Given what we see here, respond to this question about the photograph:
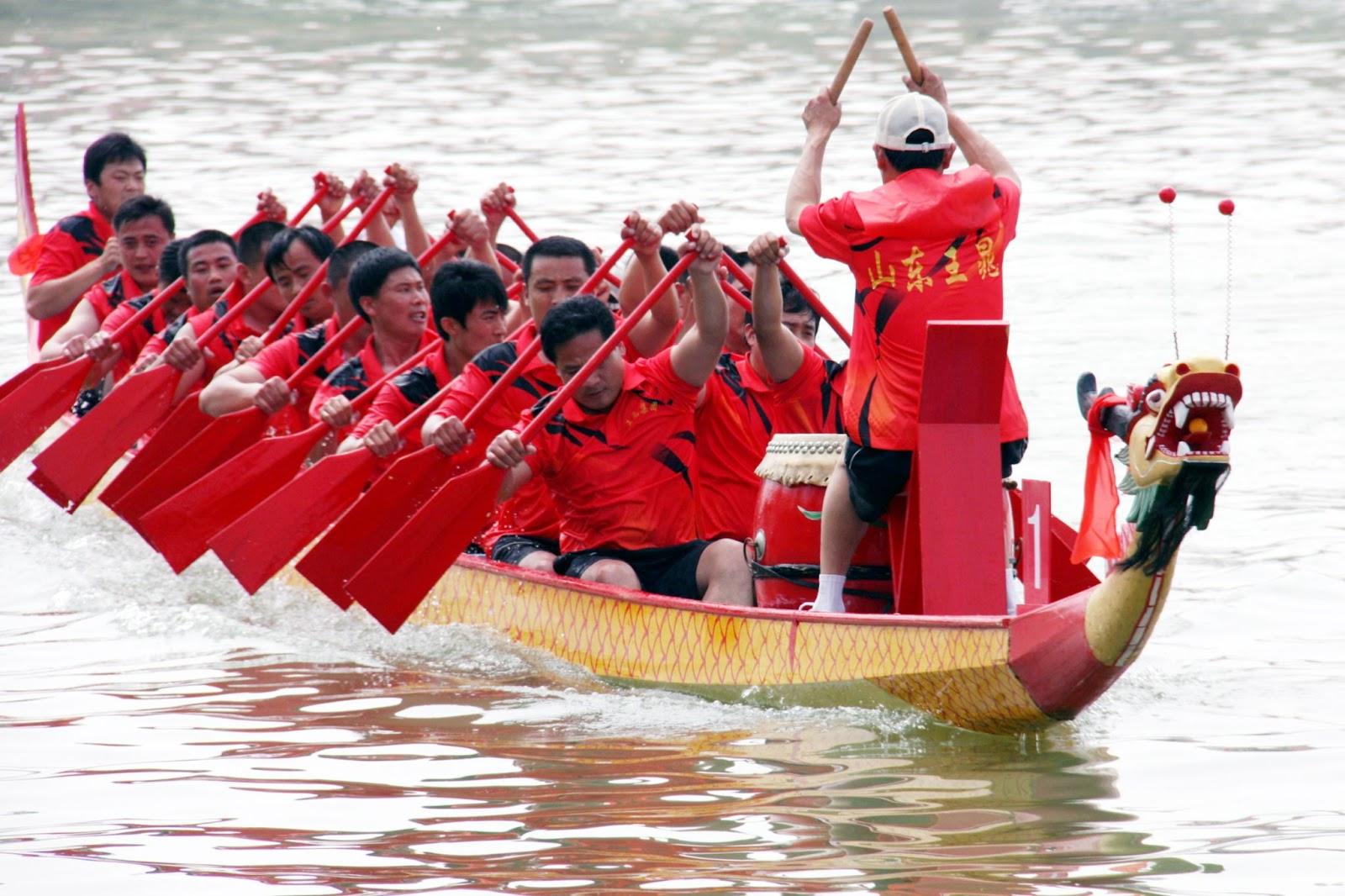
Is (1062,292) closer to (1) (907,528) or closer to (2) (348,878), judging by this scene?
(1) (907,528)

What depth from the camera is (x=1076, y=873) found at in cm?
404

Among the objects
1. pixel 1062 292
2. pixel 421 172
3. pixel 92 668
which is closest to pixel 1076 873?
pixel 92 668

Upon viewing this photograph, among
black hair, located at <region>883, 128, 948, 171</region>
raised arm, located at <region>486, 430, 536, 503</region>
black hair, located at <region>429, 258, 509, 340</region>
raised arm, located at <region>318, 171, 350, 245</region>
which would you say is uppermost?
raised arm, located at <region>318, 171, 350, 245</region>

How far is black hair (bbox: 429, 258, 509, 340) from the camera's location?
266 inches

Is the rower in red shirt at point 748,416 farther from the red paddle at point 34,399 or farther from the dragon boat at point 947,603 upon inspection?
the red paddle at point 34,399

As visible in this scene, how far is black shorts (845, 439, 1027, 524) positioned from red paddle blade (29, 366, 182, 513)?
11.8ft

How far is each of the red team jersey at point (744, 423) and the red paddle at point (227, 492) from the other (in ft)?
4.33

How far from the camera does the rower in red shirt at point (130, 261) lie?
363 inches

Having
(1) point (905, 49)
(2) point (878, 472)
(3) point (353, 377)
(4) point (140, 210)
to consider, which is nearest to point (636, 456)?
(2) point (878, 472)

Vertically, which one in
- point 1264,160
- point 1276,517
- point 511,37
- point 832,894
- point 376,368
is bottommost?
point 832,894

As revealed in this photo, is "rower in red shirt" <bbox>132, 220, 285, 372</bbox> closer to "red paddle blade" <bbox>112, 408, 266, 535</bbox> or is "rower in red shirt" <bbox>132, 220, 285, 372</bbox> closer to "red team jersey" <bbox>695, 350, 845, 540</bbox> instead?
"red paddle blade" <bbox>112, 408, 266, 535</bbox>

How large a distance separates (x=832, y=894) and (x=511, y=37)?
20994 millimetres

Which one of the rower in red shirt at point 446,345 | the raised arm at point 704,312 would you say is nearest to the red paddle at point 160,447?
the rower in red shirt at point 446,345

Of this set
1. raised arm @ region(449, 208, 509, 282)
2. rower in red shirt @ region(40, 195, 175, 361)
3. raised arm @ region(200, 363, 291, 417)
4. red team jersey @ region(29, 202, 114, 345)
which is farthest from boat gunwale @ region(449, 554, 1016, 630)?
red team jersey @ region(29, 202, 114, 345)
